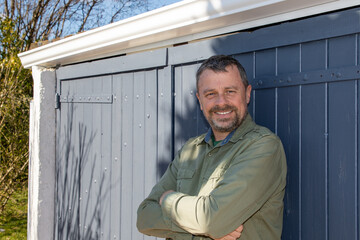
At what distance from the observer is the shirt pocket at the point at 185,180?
217 centimetres

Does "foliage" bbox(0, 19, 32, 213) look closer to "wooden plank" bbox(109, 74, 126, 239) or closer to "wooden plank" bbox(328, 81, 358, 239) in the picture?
"wooden plank" bbox(109, 74, 126, 239)

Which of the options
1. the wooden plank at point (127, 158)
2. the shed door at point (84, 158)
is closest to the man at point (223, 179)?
the wooden plank at point (127, 158)

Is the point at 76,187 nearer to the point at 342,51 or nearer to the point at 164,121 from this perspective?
the point at 164,121

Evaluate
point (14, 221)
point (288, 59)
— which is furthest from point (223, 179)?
point (14, 221)

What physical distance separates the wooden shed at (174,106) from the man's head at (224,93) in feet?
1.04

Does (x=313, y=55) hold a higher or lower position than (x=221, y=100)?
higher

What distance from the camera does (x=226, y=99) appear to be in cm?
209

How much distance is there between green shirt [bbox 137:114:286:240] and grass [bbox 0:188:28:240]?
15.7ft

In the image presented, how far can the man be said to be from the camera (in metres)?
1.79

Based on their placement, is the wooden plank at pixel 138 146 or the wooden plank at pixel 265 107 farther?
the wooden plank at pixel 138 146

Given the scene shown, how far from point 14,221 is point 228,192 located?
6391 mm

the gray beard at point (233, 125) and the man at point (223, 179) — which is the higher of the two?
the gray beard at point (233, 125)

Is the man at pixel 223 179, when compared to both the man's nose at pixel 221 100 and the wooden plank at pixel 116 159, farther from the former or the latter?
the wooden plank at pixel 116 159

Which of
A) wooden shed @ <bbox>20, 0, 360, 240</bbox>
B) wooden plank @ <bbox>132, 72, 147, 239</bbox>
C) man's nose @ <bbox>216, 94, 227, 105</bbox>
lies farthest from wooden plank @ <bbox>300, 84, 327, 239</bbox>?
wooden plank @ <bbox>132, 72, 147, 239</bbox>
